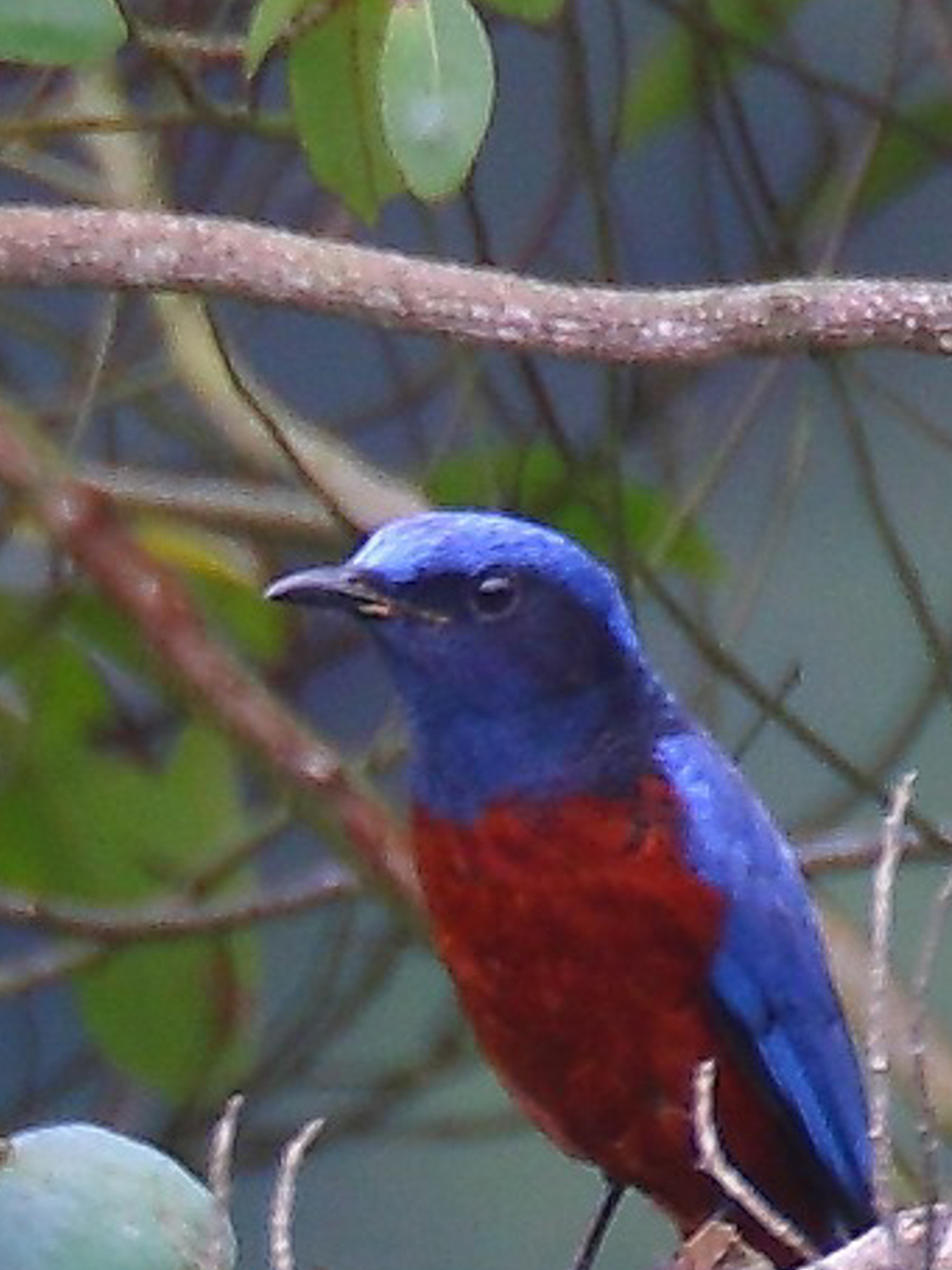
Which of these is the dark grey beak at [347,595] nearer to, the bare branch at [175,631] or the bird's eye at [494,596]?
the bird's eye at [494,596]

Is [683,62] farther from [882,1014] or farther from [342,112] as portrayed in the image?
[882,1014]

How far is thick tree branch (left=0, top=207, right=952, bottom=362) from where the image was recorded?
1361mm

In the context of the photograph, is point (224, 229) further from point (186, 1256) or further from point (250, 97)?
point (186, 1256)

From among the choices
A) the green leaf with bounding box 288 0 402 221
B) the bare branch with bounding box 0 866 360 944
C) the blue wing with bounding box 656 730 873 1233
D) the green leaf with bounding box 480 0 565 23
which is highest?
the green leaf with bounding box 480 0 565 23

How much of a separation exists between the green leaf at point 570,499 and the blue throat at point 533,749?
0.55 m

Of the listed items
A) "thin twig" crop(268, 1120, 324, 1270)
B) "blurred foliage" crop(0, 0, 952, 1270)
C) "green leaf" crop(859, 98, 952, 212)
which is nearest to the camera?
"thin twig" crop(268, 1120, 324, 1270)

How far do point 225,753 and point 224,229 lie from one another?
100 centimetres

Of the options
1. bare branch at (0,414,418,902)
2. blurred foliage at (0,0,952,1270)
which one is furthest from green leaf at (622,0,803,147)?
bare branch at (0,414,418,902)

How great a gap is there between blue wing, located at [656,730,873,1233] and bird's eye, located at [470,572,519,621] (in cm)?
14

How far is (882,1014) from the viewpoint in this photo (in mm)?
1077

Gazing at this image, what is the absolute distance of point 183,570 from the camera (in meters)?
2.35

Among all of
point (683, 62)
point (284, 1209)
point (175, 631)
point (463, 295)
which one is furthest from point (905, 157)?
point (284, 1209)

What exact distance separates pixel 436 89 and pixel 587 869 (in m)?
0.52

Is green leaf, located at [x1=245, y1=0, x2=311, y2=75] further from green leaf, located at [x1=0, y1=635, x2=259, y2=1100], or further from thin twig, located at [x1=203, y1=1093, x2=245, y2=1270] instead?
green leaf, located at [x1=0, y1=635, x2=259, y2=1100]
